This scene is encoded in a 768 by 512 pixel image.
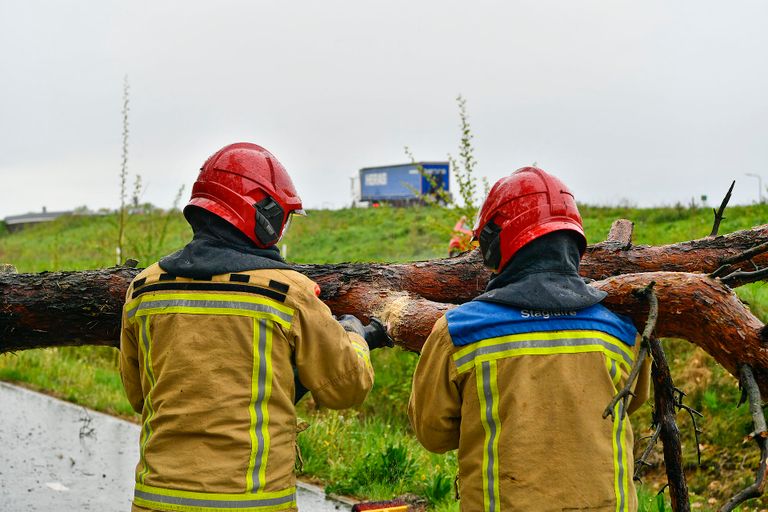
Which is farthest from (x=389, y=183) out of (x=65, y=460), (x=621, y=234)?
(x=621, y=234)

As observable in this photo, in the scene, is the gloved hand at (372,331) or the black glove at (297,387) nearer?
the black glove at (297,387)

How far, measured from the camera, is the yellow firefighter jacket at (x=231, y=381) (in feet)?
10.2

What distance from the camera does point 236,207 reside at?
3.49 meters

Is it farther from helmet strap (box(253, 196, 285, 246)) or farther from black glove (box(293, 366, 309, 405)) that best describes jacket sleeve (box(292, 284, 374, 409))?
helmet strap (box(253, 196, 285, 246))

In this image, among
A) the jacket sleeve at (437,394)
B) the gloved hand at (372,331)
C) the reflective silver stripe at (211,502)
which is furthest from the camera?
the gloved hand at (372,331)

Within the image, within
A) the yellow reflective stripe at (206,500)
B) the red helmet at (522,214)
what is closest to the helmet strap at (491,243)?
the red helmet at (522,214)

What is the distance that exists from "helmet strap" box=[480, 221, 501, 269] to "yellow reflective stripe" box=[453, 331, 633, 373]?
0.41m

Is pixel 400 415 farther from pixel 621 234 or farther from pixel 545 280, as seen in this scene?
pixel 545 280

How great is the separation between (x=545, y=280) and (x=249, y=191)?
4.24 ft

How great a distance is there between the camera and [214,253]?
132 inches

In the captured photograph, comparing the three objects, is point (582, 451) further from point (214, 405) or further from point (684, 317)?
point (214, 405)

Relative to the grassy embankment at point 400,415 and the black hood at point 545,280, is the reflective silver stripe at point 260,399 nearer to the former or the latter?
the black hood at point 545,280

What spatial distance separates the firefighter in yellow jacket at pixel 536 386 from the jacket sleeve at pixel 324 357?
1.23 ft

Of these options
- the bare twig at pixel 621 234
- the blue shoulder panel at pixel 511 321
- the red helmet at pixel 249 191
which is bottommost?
the blue shoulder panel at pixel 511 321
